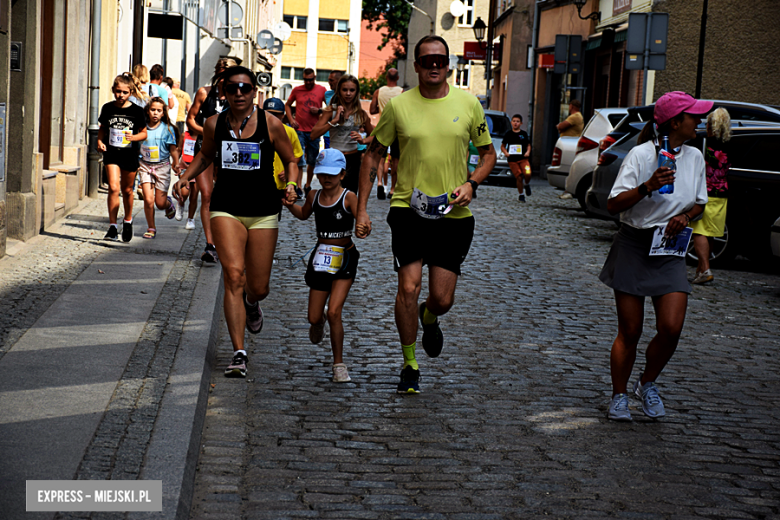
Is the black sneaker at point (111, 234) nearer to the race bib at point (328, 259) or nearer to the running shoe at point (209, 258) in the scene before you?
the running shoe at point (209, 258)

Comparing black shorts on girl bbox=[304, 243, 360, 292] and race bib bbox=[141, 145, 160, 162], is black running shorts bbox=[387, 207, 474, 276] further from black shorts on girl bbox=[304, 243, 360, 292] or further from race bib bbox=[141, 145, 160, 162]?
race bib bbox=[141, 145, 160, 162]

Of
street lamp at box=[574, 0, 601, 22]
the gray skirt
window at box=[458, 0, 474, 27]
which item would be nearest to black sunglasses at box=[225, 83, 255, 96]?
the gray skirt

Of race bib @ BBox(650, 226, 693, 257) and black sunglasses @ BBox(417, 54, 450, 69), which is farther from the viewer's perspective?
black sunglasses @ BBox(417, 54, 450, 69)

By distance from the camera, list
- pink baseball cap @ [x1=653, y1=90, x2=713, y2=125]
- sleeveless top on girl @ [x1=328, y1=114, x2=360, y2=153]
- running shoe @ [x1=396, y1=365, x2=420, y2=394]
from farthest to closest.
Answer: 1. sleeveless top on girl @ [x1=328, y1=114, x2=360, y2=153]
2. running shoe @ [x1=396, y1=365, x2=420, y2=394]
3. pink baseball cap @ [x1=653, y1=90, x2=713, y2=125]

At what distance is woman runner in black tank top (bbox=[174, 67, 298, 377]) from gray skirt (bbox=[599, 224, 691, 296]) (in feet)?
6.46

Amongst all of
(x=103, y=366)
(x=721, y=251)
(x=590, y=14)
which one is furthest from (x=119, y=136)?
(x=590, y=14)

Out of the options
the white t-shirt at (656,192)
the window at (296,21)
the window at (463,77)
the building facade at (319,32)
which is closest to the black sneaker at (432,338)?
the white t-shirt at (656,192)

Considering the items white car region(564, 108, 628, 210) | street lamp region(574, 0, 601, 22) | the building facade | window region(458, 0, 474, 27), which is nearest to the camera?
white car region(564, 108, 628, 210)

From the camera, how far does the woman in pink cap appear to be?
18.6 feet

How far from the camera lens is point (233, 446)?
5.16m

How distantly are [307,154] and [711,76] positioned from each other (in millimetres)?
10864

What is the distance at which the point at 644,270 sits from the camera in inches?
226

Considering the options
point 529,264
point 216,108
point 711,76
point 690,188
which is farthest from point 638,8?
point 690,188

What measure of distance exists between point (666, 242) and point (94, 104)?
12.3 metres
